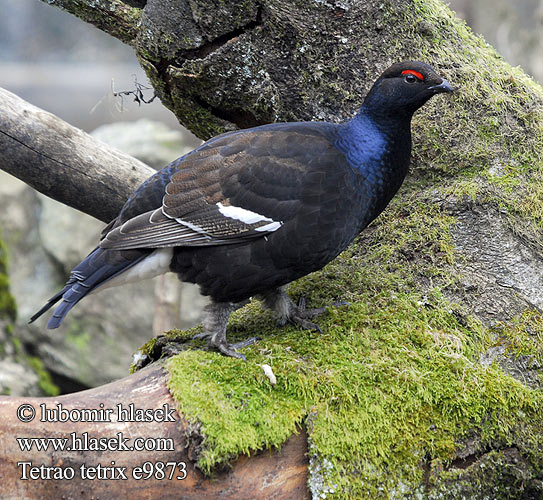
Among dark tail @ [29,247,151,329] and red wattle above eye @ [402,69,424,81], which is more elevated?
red wattle above eye @ [402,69,424,81]

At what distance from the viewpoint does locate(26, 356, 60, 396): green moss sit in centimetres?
755

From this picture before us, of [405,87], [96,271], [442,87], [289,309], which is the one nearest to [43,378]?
[96,271]

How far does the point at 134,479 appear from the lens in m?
2.42

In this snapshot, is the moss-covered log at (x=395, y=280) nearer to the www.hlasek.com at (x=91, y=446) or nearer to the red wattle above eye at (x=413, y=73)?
the www.hlasek.com at (x=91, y=446)

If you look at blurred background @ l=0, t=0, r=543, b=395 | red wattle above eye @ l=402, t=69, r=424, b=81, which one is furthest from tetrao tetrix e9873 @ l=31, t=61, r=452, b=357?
blurred background @ l=0, t=0, r=543, b=395

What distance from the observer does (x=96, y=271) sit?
3273 millimetres

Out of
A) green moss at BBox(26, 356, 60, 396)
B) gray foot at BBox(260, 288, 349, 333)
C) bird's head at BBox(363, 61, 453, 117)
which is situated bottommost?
green moss at BBox(26, 356, 60, 396)

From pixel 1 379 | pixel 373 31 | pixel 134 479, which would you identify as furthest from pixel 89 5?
pixel 1 379

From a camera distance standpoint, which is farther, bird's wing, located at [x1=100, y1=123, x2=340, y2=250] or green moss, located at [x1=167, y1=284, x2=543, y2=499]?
bird's wing, located at [x1=100, y1=123, x2=340, y2=250]

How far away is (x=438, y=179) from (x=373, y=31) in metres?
1.03

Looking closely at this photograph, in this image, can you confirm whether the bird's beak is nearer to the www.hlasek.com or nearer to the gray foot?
the gray foot

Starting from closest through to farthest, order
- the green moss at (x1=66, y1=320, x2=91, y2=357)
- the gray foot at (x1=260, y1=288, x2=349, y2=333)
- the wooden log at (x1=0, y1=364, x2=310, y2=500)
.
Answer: the wooden log at (x1=0, y1=364, x2=310, y2=500), the gray foot at (x1=260, y1=288, x2=349, y2=333), the green moss at (x1=66, y1=320, x2=91, y2=357)

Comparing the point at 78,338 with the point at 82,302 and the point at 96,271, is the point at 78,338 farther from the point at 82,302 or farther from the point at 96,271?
the point at 96,271

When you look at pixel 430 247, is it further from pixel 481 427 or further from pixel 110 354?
pixel 110 354
